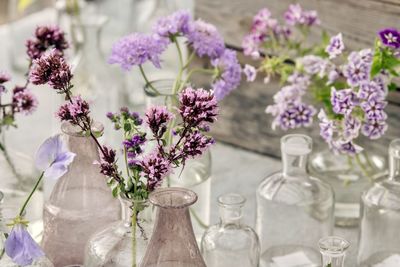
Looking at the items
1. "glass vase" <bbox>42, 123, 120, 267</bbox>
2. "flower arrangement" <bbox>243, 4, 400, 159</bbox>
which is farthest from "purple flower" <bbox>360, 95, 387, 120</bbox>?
"glass vase" <bbox>42, 123, 120, 267</bbox>

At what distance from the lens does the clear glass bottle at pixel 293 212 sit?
154cm

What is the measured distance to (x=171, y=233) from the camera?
117 centimetres

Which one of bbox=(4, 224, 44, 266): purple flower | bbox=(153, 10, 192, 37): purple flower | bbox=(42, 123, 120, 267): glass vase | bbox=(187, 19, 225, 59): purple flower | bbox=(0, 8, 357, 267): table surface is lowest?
bbox=(0, 8, 357, 267): table surface

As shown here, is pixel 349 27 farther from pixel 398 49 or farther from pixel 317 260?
pixel 317 260

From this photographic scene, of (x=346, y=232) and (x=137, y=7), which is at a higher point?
(x=137, y=7)

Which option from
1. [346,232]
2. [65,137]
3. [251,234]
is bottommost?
[346,232]

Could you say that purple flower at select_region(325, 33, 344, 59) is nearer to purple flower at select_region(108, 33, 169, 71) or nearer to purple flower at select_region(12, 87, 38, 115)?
purple flower at select_region(108, 33, 169, 71)

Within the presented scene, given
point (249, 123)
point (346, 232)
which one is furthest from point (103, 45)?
point (346, 232)

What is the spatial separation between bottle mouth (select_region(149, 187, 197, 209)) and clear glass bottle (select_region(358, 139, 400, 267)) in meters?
0.44

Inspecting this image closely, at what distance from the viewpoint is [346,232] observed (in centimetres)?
168

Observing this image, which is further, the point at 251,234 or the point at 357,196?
the point at 357,196

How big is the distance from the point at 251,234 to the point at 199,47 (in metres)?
0.29

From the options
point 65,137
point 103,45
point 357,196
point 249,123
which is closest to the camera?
point 65,137

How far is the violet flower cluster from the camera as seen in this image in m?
1.42
